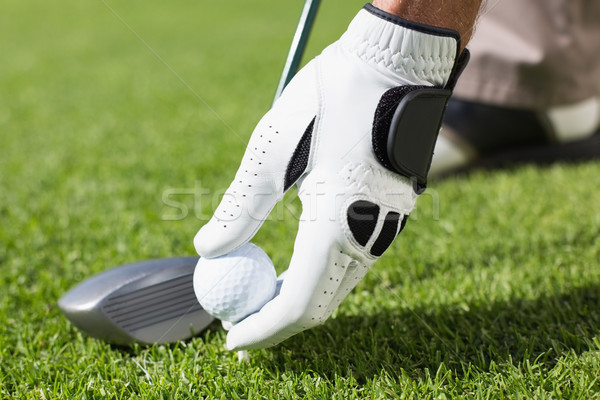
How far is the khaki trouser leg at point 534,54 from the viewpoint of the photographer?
3.73 metres

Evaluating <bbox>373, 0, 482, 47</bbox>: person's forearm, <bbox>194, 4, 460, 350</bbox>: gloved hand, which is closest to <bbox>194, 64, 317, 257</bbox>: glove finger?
<bbox>194, 4, 460, 350</bbox>: gloved hand

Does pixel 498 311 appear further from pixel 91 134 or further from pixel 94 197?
pixel 91 134

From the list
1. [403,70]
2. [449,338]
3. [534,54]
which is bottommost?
[449,338]

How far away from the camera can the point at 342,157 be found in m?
1.56

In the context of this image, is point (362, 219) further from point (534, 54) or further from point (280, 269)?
point (534, 54)

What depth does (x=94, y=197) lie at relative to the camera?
145 inches

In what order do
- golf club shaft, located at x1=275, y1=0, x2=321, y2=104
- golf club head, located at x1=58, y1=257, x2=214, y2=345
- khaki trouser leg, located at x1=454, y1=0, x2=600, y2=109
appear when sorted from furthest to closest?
khaki trouser leg, located at x1=454, y1=0, x2=600, y2=109 → golf club head, located at x1=58, y1=257, x2=214, y2=345 → golf club shaft, located at x1=275, y1=0, x2=321, y2=104

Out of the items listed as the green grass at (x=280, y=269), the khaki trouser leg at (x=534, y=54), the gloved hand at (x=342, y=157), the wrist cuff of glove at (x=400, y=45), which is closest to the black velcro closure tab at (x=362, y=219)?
the gloved hand at (x=342, y=157)

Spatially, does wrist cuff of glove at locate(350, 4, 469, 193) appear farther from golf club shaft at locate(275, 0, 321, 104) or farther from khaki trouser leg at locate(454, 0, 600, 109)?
khaki trouser leg at locate(454, 0, 600, 109)

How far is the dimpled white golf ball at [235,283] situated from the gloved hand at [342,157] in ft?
0.31

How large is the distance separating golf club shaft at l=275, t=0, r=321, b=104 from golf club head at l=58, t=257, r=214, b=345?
786 mm

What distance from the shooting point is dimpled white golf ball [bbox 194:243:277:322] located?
1.73 meters

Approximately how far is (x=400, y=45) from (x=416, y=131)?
9.2 inches

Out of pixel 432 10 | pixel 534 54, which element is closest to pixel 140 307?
pixel 432 10
